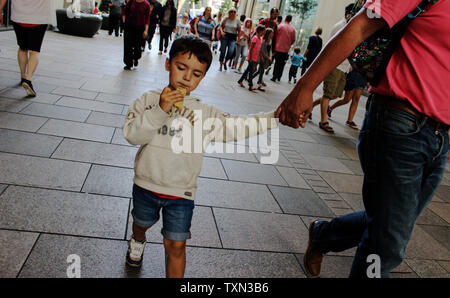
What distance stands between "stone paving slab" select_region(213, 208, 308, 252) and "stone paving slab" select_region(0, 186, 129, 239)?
770 millimetres

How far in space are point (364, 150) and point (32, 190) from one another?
2.34 meters

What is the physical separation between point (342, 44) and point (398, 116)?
Answer: 383 mm

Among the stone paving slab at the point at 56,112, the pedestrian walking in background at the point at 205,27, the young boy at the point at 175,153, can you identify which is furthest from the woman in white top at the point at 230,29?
the young boy at the point at 175,153

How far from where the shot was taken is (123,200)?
8.95 ft

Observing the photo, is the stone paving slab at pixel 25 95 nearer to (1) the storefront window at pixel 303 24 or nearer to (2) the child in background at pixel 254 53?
(2) the child in background at pixel 254 53

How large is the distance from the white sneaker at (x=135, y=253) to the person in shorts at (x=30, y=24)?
375cm

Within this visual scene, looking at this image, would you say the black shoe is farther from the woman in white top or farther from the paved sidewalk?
the woman in white top

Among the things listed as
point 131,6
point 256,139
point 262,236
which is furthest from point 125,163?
point 131,6

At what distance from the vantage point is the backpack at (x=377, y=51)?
1.45 meters

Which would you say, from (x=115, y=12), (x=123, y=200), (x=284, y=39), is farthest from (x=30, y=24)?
(x=115, y=12)

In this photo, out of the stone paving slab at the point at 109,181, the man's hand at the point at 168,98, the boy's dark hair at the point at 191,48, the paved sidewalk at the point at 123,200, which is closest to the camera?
the man's hand at the point at 168,98

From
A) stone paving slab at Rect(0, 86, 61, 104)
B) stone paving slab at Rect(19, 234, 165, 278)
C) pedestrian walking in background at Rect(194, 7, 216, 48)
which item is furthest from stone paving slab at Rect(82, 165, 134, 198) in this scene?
pedestrian walking in background at Rect(194, 7, 216, 48)

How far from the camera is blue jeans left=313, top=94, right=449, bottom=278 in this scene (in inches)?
56.6
